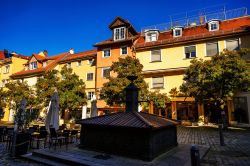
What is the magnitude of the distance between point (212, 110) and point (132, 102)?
51.9 feet

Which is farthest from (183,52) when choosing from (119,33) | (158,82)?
(119,33)

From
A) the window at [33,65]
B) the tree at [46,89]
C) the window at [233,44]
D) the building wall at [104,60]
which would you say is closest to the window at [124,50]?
the building wall at [104,60]

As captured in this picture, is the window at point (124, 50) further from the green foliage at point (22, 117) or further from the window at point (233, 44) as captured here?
the green foliage at point (22, 117)

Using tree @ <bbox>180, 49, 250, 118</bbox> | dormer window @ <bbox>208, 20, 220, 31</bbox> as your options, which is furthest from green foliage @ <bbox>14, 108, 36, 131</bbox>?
dormer window @ <bbox>208, 20, 220, 31</bbox>

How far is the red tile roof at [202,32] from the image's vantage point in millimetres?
21591

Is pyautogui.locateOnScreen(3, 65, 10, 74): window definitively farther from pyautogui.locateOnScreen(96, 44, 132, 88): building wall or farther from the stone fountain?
the stone fountain

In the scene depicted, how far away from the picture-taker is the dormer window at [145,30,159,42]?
2676 cm

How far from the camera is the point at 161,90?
79.6ft

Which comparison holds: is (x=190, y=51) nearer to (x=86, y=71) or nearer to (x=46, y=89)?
(x=86, y=71)

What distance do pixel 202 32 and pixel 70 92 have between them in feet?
61.7

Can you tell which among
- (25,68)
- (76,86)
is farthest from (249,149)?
(25,68)

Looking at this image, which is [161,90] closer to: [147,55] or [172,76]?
[172,76]

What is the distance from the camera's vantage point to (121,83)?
19.1m

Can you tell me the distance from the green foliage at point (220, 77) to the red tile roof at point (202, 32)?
17.0 ft
